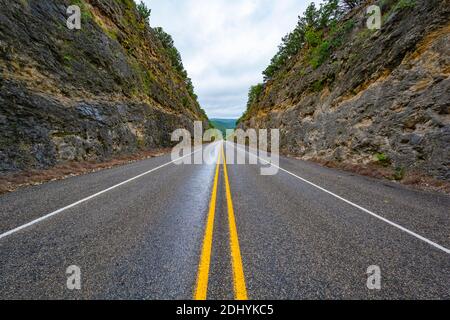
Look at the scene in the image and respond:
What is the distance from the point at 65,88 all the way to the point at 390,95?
18.6 meters

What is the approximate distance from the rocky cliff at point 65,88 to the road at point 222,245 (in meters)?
4.76

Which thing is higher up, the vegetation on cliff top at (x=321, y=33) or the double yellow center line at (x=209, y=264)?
the vegetation on cliff top at (x=321, y=33)

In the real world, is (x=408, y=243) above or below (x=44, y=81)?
below

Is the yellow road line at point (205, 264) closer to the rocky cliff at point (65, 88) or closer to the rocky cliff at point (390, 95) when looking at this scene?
the rocky cliff at point (390, 95)

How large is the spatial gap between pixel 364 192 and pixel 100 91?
1794 cm

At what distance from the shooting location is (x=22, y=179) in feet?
25.8

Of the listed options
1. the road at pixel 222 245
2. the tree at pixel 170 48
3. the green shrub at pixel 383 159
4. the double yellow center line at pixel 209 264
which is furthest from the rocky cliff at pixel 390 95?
the tree at pixel 170 48

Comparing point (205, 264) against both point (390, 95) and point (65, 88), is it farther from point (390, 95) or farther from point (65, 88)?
point (65, 88)

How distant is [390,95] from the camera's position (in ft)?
35.4

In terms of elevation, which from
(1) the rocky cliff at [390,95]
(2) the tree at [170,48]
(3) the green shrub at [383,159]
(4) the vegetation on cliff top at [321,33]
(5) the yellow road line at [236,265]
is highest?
(2) the tree at [170,48]

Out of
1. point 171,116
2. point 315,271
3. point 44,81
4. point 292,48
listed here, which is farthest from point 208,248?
point 292,48

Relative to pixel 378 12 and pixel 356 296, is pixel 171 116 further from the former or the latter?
pixel 356 296

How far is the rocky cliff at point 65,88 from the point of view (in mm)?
9453

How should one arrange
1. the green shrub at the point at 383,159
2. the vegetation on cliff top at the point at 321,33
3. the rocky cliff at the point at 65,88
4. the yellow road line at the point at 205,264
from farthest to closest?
the vegetation on cliff top at the point at 321,33 < the green shrub at the point at 383,159 < the rocky cliff at the point at 65,88 < the yellow road line at the point at 205,264
